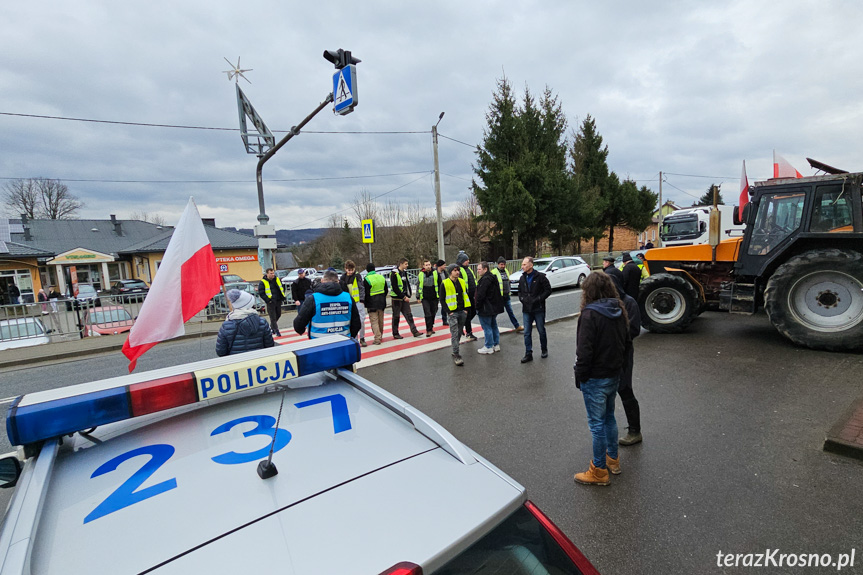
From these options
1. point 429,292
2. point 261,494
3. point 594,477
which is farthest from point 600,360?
point 429,292

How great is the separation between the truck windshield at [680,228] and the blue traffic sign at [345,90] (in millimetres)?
19028

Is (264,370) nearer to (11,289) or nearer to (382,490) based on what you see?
(382,490)

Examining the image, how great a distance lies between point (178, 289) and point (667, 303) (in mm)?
8428

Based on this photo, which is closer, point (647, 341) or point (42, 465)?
point (42, 465)

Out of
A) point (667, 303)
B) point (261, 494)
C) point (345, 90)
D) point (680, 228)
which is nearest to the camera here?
point (261, 494)

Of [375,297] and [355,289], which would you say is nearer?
[375,297]

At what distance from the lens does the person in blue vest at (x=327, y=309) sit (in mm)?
5359

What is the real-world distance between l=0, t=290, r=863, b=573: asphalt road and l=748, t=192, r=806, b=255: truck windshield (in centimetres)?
173

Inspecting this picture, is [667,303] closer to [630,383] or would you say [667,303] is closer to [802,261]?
[802,261]

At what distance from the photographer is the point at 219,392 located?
1.91 meters

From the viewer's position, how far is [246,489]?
135 centimetres

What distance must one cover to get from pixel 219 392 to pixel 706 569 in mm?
2993

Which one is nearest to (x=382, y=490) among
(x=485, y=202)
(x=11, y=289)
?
(x=485, y=202)

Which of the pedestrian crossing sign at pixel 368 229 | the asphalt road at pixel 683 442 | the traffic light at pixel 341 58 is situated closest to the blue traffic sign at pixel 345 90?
the traffic light at pixel 341 58
